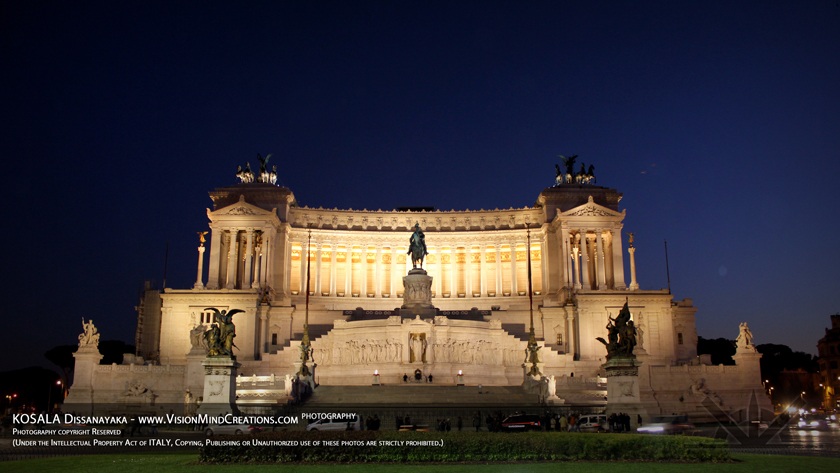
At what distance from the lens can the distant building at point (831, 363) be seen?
120 meters

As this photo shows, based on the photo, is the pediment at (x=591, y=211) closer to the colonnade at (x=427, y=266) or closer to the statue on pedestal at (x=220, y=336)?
the colonnade at (x=427, y=266)

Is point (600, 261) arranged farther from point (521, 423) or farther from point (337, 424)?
point (337, 424)

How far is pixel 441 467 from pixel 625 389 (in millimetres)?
17078

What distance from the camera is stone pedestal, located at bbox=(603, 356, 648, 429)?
36844 millimetres

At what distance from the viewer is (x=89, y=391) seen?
60438 millimetres

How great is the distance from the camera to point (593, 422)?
1497 inches

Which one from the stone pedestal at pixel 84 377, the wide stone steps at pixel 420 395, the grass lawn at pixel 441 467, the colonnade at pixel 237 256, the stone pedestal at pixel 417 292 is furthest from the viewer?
the colonnade at pixel 237 256

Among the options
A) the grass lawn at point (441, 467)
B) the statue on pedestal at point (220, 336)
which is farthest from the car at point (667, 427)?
the statue on pedestal at point (220, 336)

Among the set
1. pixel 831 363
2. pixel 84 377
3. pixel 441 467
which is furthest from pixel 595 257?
pixel 441 467

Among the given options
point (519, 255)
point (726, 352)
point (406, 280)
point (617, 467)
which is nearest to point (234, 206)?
point (406, 280)

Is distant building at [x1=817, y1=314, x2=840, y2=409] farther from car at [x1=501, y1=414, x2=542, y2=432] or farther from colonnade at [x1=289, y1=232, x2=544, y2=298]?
car at [x1=501, y1=414, x2=542, y2=432]

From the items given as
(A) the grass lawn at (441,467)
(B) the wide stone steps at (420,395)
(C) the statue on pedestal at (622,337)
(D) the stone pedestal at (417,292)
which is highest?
(D) the stone pedestal at (417,292)

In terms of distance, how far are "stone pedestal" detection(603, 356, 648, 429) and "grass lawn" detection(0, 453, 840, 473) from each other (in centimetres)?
1152

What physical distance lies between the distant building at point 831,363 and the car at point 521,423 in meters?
99.8
